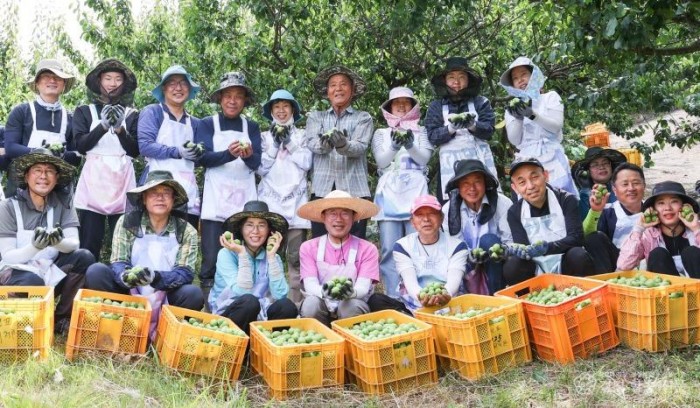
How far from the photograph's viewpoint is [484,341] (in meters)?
4.49

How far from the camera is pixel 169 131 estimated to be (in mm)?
6102

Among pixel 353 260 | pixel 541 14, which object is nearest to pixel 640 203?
pixel 541 14

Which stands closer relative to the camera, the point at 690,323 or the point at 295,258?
the point at 690,323

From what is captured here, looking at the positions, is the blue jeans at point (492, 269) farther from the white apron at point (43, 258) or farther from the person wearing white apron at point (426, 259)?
the white apron at point (43, 258)

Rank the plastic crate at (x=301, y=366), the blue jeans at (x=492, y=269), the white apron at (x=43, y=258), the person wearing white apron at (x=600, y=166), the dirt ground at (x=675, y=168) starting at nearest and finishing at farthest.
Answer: the plastic crate at (x=301, y=366) → the white apron at (x=43, y=258) → the blue jeans at (x=492, y=269) → the person wearing white apron at (x=600, y=166) → the dirt ground at (x=675, y=168)

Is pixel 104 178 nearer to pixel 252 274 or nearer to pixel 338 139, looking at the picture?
pixel 252 274

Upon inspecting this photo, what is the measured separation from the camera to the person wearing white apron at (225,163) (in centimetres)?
602

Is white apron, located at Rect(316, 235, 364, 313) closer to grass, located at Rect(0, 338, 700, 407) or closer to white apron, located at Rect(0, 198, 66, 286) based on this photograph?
grass, located at Rect(0, 338, 700, 407)

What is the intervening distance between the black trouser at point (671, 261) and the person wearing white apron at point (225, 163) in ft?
11.2

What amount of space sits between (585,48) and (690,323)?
2.06m

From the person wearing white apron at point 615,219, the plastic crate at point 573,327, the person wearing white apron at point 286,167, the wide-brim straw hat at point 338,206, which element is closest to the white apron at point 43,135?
the person wearing white apron at point 286,167

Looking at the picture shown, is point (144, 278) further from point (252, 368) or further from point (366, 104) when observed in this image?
point (366, 104)

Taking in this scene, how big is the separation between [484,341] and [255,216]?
2.07m

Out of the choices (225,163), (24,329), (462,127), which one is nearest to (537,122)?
(462,127)
